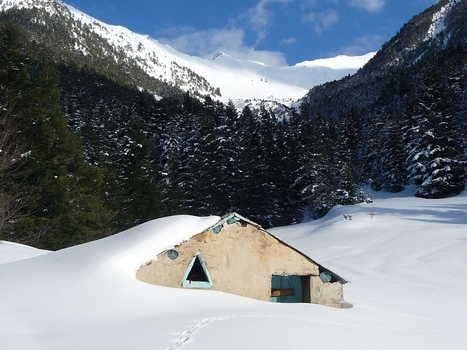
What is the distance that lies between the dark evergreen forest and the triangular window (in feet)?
32.4

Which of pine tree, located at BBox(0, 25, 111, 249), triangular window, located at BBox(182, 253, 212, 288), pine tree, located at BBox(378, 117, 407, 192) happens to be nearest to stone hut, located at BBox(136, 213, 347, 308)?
triangular window, located at BBox(182, 253, 212, 288)

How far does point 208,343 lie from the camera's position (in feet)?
16.0

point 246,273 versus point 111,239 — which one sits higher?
point 111,239

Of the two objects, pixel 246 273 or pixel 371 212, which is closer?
pixel 246 273

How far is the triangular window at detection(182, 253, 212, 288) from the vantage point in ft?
27.6

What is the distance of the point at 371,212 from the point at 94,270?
20.2 m

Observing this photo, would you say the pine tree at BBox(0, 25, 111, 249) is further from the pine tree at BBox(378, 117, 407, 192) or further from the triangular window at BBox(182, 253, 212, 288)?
the pine tree at BBox(378, 117, 407, 192)

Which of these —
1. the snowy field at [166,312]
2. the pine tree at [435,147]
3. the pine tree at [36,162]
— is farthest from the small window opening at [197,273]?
the pine tree at [435,147]

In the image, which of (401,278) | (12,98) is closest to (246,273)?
(401,278)

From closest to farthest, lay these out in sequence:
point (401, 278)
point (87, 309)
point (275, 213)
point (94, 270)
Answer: point (87, 309)
point (94, 270)
point (401, 278)
point (275, 213)

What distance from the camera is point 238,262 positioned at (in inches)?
358

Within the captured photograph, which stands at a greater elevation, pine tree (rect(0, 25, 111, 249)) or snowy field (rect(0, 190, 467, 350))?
pine tree (rect(0, 25, 111, 249))

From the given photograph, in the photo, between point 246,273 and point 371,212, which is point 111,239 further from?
point 371,212

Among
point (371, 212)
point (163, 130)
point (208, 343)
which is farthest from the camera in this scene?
point (163, 130)
